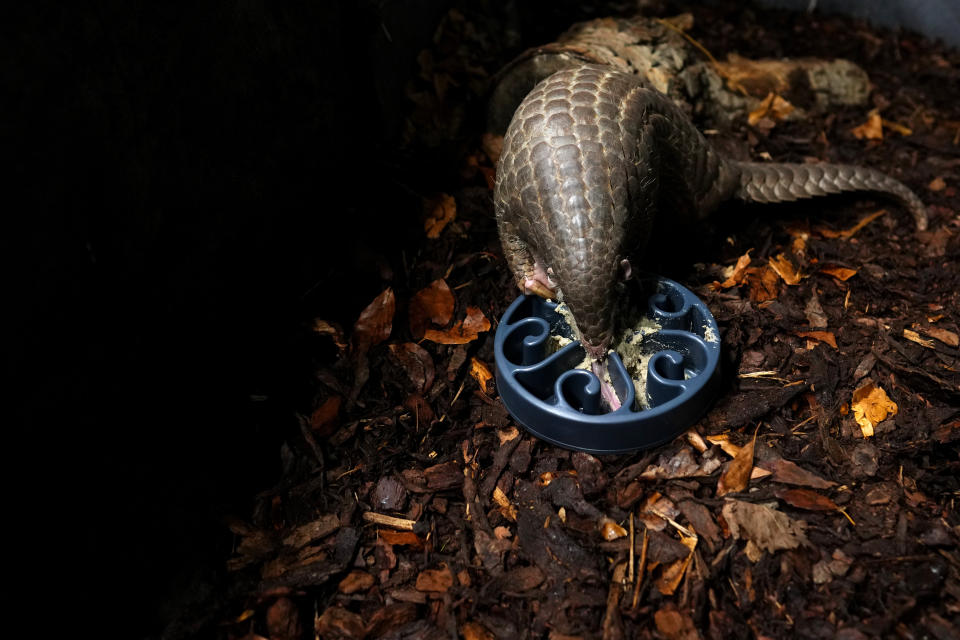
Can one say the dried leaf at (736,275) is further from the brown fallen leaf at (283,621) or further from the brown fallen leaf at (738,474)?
the brown fallen leaf at (283,621)

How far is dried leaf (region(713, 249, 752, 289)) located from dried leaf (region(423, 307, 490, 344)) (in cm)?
119

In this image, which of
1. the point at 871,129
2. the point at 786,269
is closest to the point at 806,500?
the point at 786,269

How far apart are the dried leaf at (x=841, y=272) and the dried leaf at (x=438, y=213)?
1.94 m

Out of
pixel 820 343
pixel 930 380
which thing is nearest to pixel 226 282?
pixel 820 343

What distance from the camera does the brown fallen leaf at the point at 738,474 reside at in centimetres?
260

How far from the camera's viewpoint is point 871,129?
14.4ft

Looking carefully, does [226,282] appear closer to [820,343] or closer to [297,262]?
[297,262]

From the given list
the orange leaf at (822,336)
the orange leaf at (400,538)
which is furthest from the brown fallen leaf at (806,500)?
the orange leaf at (400,538)

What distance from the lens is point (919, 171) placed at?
4.09m

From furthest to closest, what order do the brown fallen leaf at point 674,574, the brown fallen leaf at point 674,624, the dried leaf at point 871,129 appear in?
the dried leaf at point 871,129 → the brown fallen leaf at point 674,574 → the brown fallen leaf at point 674,624

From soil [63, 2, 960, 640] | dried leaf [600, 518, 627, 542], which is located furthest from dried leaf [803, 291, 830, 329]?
dried leaf [600, 518, 627, 542]

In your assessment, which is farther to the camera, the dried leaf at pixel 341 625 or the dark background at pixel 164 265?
the dried leaf at pixel 341 625

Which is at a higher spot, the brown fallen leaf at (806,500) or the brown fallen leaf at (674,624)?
the brown fallen leaf at (806,500)

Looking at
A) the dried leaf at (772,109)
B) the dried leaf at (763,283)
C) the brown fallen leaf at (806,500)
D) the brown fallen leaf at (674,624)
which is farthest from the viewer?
the dried leaf at (772,109)
